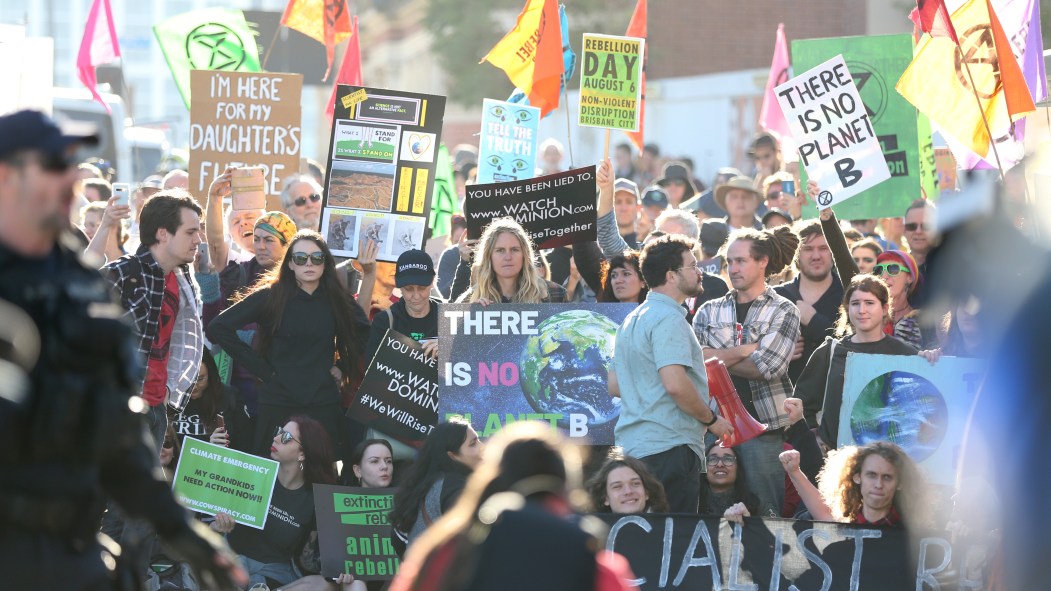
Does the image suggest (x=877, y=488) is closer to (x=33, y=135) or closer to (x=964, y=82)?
(x=964, y=82)

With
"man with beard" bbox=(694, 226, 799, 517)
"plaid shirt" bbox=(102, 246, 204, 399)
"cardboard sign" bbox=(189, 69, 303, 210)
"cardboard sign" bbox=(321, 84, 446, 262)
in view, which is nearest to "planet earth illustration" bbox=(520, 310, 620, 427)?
"man with beard" bbox=(694, 226, 799, 517)

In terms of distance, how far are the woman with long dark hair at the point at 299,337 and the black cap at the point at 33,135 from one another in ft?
16.5

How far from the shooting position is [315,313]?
888 centimetres

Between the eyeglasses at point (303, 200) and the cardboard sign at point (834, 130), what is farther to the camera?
the eyeglasses at point (303, 200)

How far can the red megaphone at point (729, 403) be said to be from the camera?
791cm

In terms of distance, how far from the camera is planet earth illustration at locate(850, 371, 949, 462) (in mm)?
7871

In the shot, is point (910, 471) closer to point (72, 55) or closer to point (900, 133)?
point (900, 133)

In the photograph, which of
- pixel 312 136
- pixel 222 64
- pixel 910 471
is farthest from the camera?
pixel 312 136

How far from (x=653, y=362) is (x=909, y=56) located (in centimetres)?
425

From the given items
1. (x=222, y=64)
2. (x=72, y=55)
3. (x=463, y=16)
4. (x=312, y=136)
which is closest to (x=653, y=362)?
(x=222, y=64)

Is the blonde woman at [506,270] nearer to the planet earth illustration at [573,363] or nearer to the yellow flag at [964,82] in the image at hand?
the planet earth illustration at [573,363]

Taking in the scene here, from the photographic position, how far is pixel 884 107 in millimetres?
10727

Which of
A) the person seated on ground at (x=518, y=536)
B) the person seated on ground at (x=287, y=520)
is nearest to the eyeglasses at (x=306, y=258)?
the person seated on ground at (x=287, y=520)

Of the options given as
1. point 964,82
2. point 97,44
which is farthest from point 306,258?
point 97,44
